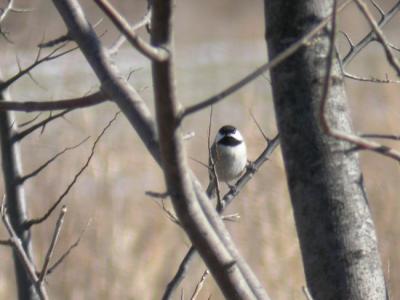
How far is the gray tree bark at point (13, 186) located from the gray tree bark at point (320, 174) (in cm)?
83

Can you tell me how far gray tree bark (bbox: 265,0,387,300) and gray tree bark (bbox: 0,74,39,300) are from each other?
0.83 metres

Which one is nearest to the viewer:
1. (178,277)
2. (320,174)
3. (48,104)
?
(48,104)

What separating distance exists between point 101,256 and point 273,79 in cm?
467

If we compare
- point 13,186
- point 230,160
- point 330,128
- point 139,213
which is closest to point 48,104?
point 330,128

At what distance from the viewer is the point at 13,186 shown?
7.00 ft

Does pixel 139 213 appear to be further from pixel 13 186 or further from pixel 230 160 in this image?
pixel 13 186

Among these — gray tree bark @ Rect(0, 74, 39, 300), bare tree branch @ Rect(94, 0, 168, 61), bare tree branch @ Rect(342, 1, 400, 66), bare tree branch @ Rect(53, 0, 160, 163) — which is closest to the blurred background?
gray tree bark @ Rect(0, 74, 39, 300)

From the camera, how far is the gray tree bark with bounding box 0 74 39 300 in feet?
6.91

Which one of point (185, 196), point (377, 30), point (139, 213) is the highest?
Answer: point (377, 30)

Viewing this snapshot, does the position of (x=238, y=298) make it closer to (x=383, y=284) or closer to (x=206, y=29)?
(x=383, y=284)

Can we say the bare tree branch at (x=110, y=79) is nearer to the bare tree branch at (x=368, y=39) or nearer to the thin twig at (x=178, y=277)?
the thin twig at (x=178, y=277)

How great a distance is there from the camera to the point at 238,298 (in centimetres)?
126

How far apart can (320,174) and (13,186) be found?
3.03 ft

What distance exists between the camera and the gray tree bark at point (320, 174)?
1.45m
